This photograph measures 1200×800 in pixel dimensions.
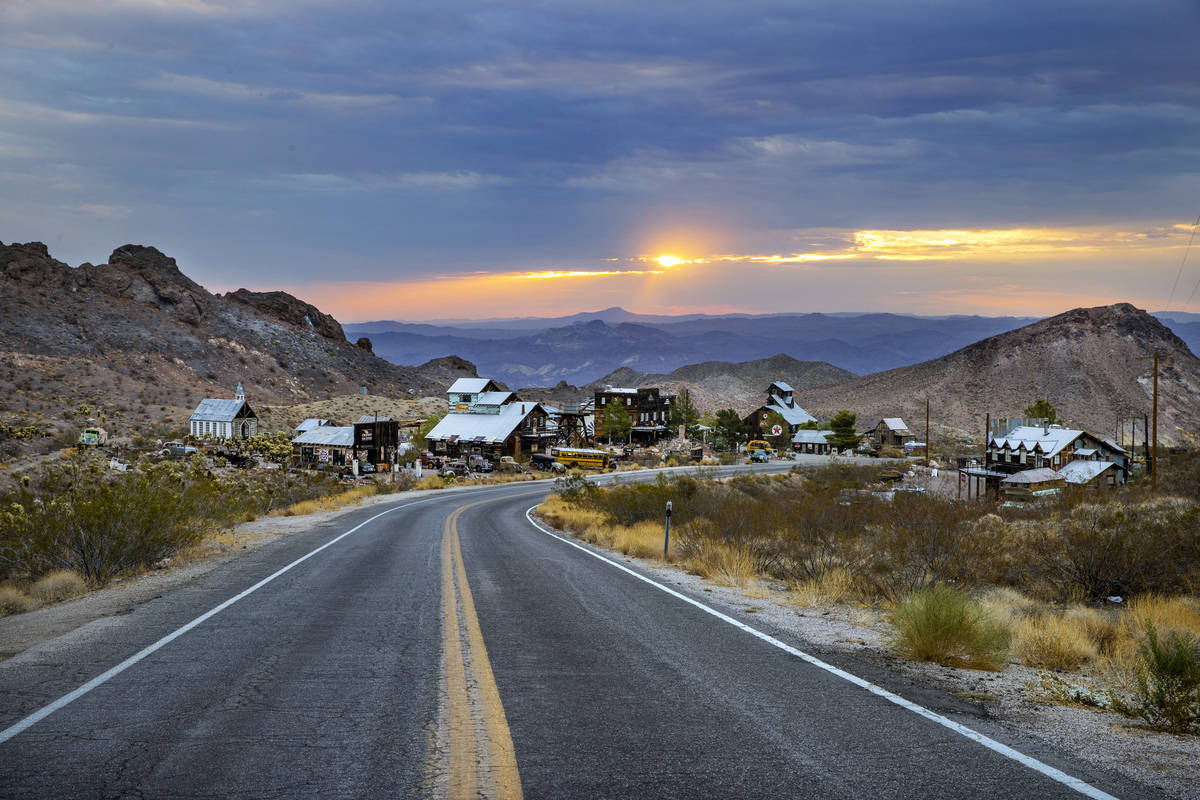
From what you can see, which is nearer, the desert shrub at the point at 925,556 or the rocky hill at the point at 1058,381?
the desert shrub at the point at 925,556

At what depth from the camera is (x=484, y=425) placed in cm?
8038

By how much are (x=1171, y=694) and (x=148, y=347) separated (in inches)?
5476

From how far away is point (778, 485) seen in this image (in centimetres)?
5325

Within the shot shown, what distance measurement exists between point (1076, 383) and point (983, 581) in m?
163

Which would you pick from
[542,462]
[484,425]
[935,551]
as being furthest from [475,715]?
[484,425]

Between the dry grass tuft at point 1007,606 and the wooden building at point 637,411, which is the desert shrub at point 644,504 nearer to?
the dry grass tuft at point 1007,606

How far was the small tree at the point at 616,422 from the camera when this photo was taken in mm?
103250

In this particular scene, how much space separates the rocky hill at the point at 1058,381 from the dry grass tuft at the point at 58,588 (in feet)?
461

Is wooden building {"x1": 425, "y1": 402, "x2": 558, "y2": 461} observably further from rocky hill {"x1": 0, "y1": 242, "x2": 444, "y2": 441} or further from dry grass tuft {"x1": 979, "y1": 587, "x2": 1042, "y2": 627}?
dry grass tuft {"x1": 979, "y1": 587, "x2": 1042, "y2": 627}

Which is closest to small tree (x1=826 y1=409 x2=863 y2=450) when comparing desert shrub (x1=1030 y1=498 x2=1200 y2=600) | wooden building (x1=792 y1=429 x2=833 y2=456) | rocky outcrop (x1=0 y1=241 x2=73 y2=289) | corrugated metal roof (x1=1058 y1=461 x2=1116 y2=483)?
wooden building (x1=792 y1=429 x2=833 y2=456)

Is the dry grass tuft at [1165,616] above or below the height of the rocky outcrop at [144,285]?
below

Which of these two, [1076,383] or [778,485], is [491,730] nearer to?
[778,485]

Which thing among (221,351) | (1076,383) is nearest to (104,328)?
(221,351)

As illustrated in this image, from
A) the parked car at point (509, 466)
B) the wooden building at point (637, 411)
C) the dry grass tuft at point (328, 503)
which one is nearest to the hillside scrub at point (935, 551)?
the dry grass tuft at point (328, 503)
